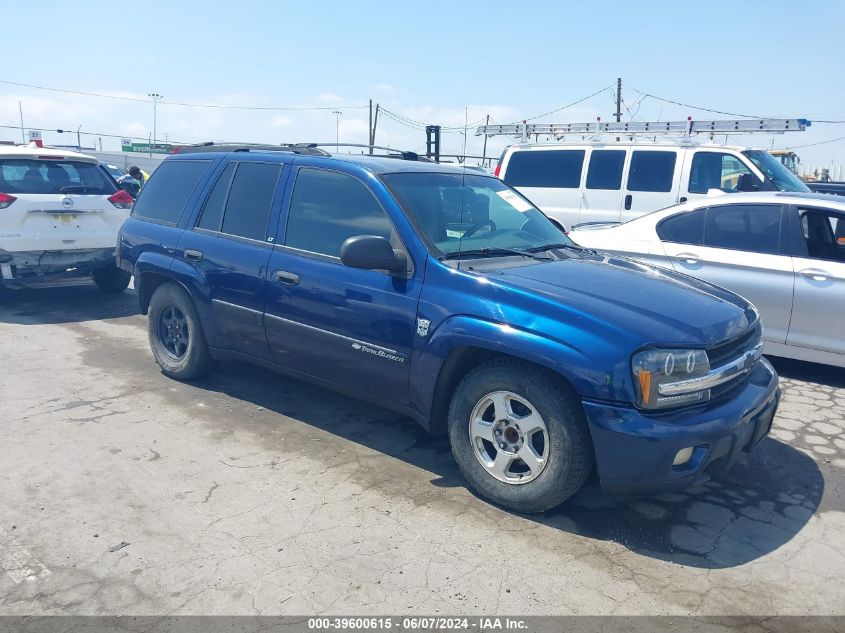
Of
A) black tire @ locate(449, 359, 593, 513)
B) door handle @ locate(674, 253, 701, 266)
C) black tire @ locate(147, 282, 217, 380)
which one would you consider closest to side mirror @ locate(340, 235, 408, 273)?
black tire @ locate(449, 359, 593, 513)

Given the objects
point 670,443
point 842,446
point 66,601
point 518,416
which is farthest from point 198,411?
point 842,446

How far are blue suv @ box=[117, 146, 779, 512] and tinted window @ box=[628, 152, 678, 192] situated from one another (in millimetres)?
5258

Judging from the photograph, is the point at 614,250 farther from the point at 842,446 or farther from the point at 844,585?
the point at 844,585

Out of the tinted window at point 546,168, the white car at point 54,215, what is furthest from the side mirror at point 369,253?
the tinted window at point 546,168

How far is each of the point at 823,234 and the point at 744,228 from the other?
62 cm

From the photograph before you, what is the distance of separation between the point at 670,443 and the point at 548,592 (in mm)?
870

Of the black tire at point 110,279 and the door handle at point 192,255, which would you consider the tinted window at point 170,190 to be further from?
the black tire at point 110,279

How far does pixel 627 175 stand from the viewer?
9688 millimetres

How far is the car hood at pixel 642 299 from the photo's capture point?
3.29 m

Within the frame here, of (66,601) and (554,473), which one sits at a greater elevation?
(554,473)

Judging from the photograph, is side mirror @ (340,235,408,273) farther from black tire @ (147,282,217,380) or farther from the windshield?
the windshield

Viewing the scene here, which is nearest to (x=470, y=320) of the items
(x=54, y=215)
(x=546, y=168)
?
(x=54, y=215)

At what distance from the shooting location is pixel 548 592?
2.92 metres

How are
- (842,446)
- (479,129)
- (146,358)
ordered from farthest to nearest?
(479,129), (146,358), (842,446)
